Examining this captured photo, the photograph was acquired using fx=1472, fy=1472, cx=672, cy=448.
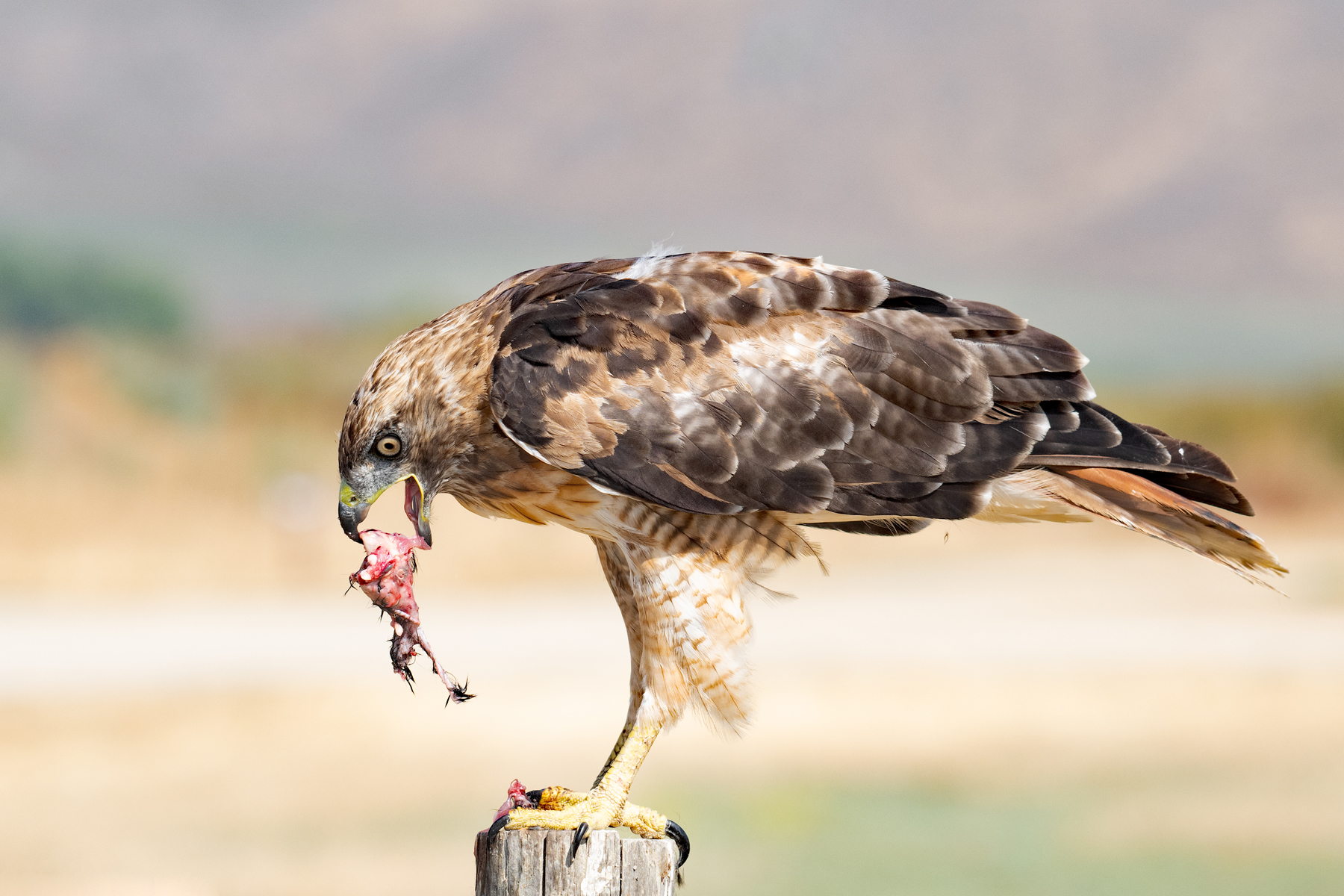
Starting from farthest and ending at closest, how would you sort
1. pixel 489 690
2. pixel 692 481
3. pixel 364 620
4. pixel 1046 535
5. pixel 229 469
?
1. pixel 1046 535
2. pixel 229 469
3. pixel 364 620
4. pixel 489 690
5. pixel 692 481

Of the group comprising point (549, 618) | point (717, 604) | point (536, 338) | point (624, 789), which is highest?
point (549, 618)

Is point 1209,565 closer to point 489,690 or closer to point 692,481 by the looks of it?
point 489,690

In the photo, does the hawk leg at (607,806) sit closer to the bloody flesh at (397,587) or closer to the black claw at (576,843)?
the black claw at (576,843)

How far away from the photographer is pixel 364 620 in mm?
15883

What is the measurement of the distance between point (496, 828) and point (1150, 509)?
5.44ft

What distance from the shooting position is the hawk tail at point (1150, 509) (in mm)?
3396

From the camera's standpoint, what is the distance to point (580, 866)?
10.5 feet

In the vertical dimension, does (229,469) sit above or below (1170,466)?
above

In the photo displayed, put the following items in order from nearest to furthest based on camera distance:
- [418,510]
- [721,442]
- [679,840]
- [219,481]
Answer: [721,442], [418,510], [679,840], [219,481]

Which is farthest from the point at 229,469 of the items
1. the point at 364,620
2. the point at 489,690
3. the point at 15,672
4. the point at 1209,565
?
the point at 1209,565

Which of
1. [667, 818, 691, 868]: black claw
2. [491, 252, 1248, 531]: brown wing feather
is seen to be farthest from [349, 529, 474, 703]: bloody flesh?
[667, 818, 691, 868]: black claw

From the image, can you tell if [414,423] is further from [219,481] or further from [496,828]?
[219,481]

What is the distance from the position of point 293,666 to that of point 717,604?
9.32 metres

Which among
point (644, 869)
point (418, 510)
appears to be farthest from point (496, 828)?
point (418, 510)
